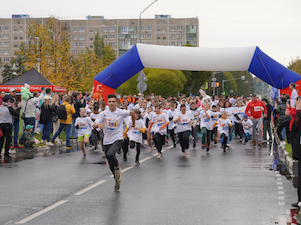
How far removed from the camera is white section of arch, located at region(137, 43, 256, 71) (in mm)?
A: 21938

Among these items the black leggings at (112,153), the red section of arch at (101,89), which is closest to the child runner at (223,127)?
the red section of arch at (101,89)

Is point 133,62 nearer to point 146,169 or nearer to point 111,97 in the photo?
point 146,169

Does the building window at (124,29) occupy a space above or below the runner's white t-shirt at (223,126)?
above

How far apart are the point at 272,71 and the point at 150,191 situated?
13.4 meters

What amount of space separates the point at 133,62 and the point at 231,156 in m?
7.76

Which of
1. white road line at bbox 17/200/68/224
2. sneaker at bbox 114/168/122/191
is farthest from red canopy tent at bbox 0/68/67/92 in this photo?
white road line at bbox 17/200/68/224

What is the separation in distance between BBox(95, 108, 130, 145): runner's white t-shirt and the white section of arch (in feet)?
40.1

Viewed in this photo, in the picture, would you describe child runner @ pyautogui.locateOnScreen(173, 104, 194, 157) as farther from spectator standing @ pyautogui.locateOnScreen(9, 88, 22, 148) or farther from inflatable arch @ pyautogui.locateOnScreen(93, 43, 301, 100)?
inflatable arch @ pyautogui.locateOnScreen(93, 43, 301, 100)

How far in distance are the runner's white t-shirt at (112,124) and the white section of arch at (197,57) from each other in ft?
40.1

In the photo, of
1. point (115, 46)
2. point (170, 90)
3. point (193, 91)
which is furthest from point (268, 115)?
point (115, 46)

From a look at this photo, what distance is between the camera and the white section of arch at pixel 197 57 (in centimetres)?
2194

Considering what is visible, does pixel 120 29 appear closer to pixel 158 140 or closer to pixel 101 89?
pixel 101 89

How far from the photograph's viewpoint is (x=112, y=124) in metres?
9.99

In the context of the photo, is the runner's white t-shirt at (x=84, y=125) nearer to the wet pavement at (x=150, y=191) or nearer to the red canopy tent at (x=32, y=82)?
the wet pavement at (x=150, y=191)
